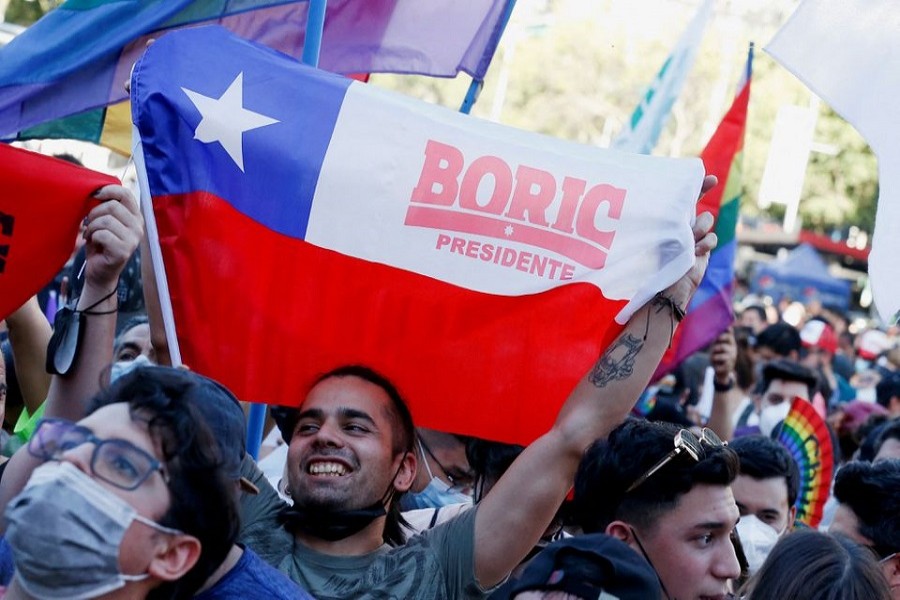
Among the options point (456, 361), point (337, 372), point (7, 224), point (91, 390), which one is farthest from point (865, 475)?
point (7, 224)

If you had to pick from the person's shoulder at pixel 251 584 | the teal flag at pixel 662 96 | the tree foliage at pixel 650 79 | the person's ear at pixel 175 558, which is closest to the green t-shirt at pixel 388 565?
the person's shoulder at pixel 251 584

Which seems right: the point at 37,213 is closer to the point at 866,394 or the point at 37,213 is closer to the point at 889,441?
the point at 889,441

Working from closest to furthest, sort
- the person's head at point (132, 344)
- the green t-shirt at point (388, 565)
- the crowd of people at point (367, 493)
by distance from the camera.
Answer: the crowd of people at point (367, 493) → the green t-shirt at point (388, 565) → the person's head at point (132, 344)

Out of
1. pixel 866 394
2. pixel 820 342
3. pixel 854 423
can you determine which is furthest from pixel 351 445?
pixel 820 342

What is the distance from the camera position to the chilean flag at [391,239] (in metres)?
4.21

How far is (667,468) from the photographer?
3.79 meters

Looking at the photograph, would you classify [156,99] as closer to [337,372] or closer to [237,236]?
[237,236]

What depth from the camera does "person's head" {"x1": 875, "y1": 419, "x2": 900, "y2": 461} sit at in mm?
5766

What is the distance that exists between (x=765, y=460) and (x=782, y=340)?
5.91m

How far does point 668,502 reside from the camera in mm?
3766

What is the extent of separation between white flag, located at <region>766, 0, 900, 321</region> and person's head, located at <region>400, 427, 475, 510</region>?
1583 millimetres

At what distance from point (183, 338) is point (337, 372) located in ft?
1.77

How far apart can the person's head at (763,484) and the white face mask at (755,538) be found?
0.05 meters

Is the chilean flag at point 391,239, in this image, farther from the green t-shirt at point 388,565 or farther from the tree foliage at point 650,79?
the tree foliage at point 650,79
